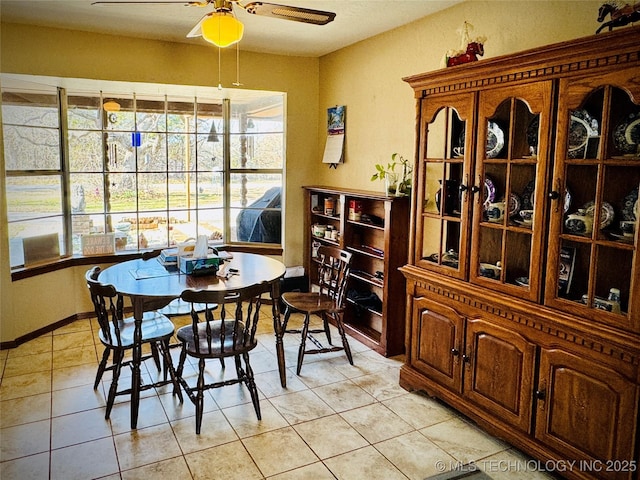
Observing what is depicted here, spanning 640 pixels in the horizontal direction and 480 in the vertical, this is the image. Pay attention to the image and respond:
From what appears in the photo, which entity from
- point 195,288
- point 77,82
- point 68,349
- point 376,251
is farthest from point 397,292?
point 77,82

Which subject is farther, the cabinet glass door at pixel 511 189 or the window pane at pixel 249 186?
the window pane at pixel 249 186

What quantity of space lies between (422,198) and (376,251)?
1.08 meters

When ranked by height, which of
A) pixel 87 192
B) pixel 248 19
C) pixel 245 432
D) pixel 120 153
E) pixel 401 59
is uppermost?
pixel 248 19

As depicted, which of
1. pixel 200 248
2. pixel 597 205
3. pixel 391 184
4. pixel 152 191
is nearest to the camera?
pixel 597 205

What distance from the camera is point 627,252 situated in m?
2.26

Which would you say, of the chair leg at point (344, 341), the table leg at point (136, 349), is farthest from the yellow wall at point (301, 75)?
the table leg at point (136, 349)

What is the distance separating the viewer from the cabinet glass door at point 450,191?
9.53ft

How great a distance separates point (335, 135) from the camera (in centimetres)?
511

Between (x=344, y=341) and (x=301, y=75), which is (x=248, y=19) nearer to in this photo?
(x=301, y=75)

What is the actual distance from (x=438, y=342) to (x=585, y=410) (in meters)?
0.98

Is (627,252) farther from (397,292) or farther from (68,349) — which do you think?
(68,349)

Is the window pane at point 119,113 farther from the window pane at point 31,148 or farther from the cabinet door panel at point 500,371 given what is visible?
the cabinet door panel at point 500,371

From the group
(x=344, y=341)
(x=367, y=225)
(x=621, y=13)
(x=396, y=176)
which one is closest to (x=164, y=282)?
(x=344, y=341)

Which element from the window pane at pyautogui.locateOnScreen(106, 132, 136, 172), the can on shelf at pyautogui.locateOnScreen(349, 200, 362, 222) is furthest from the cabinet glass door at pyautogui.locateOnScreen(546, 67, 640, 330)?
the window pane at pyautogui.locateOnScreen(106, 132, 136, 172)
